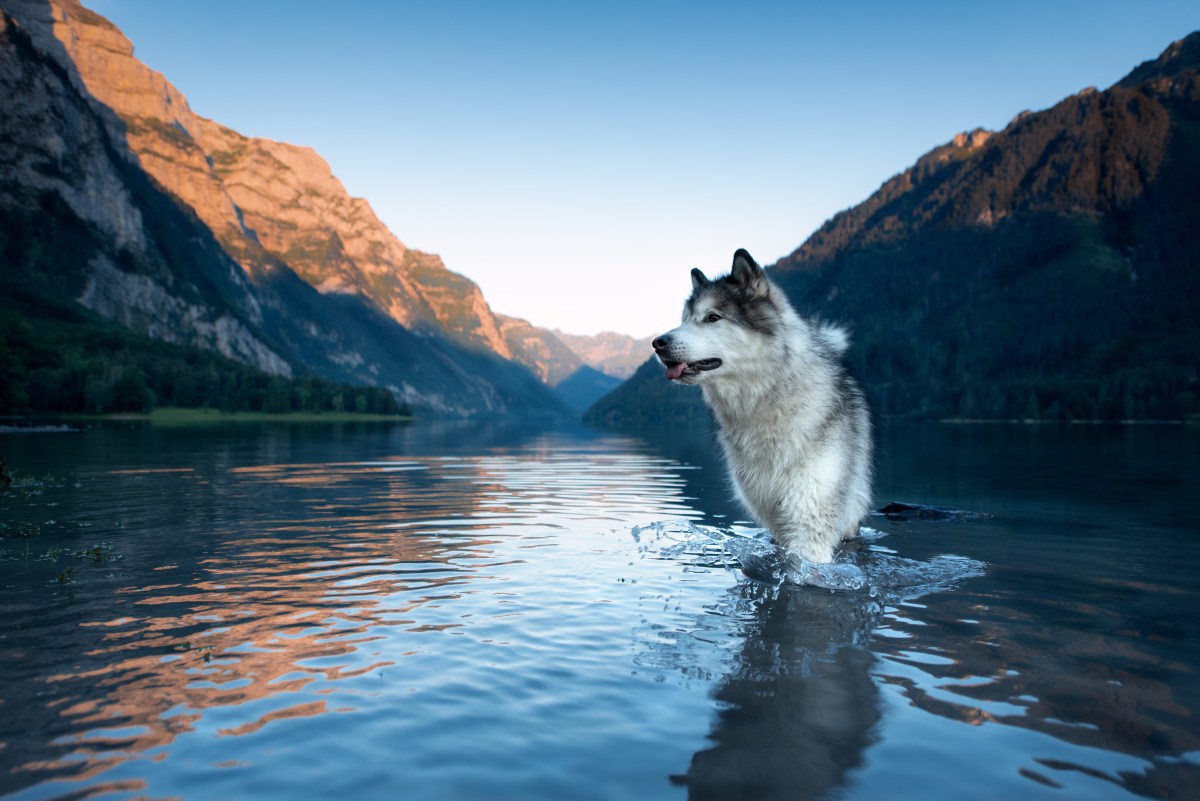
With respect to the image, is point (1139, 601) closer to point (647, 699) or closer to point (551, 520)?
point (647, 699)

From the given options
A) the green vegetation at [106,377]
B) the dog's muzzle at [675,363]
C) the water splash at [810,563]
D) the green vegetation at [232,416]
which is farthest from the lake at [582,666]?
the green vegetation at [232,416]

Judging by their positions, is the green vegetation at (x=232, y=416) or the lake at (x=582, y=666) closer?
the lake at (x=582, y=666)

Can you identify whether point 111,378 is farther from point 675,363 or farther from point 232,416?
point 675,363

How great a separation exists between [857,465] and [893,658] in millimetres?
3853

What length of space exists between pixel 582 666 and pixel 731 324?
4.51 meters

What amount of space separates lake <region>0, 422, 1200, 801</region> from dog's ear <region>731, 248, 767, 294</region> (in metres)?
4.02

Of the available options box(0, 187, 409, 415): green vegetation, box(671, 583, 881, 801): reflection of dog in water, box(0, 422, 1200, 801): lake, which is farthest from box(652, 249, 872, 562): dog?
box(0, 187, 409, 415): green vegetation

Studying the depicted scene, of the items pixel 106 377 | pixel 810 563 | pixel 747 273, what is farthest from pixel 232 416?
pixel 747 273

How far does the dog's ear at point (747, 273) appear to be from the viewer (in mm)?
9359

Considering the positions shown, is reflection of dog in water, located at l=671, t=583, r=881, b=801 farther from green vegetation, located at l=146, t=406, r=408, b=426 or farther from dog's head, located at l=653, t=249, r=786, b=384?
green vegetation, located at l=146, t=406, r=408, b=426

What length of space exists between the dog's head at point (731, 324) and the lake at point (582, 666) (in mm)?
3010

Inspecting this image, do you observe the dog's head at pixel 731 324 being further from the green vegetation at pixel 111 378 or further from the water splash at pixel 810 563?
the green vegetation at pixel 111 378

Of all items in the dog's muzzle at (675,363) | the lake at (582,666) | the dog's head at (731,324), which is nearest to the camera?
the lake at (582,666)

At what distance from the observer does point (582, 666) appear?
7.23 metres
